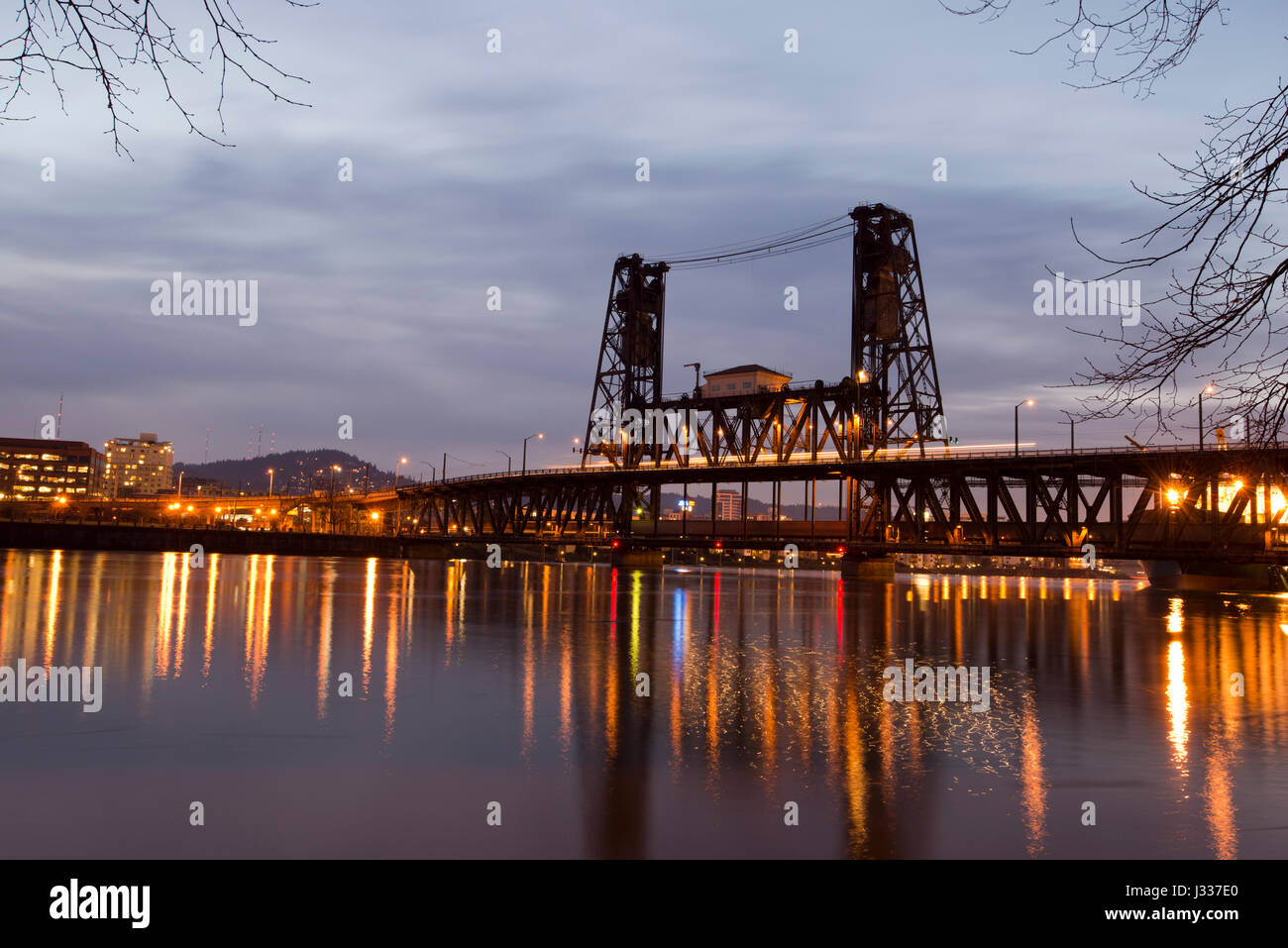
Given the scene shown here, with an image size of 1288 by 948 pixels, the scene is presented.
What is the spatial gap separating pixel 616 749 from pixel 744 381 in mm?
95706

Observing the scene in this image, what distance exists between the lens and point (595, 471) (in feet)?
326

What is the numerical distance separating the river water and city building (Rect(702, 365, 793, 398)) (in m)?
81.3

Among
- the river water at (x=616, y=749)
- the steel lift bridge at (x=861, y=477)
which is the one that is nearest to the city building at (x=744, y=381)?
the steel lift bridge at (x=861, y=477)

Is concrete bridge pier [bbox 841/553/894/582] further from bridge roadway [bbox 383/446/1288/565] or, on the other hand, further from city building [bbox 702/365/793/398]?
city building [bbox 702/365/793/398]

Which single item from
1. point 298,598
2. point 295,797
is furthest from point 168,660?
point 298,598

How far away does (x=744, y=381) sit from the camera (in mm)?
104812

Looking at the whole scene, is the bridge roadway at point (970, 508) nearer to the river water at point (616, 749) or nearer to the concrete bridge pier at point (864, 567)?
the concrete bridge pier at point (864, 567)

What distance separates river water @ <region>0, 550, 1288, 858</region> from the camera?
24.9ft

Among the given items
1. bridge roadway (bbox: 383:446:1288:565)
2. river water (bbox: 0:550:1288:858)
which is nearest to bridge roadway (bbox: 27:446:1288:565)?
bridge roadway (bbox: 383:446:1288:565)

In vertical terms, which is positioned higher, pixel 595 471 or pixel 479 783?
pixel 595 471

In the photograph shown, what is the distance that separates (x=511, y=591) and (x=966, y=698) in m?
34.2

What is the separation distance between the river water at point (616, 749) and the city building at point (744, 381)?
81307 mm

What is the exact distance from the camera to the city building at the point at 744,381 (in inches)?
4082
